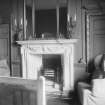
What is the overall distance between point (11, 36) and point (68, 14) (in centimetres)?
171

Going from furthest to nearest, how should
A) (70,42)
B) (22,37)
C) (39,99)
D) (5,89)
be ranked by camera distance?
(22,37), (70,42), (5,89), (39,99)

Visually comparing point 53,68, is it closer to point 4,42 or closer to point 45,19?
point 45,19

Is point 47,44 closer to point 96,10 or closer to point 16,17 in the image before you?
point 16,17

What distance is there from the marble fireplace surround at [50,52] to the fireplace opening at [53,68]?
0.23 metres

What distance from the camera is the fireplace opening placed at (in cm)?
511

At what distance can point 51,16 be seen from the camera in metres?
5.03

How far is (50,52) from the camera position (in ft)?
16.0

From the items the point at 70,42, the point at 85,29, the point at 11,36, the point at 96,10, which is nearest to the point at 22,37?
the point at 11,36

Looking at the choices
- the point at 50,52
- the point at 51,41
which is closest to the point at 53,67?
the point at 50,52

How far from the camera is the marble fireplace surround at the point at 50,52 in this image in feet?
15.7

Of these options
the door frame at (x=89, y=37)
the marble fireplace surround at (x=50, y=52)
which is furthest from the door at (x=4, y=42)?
the door frame at (x=89, y=37)

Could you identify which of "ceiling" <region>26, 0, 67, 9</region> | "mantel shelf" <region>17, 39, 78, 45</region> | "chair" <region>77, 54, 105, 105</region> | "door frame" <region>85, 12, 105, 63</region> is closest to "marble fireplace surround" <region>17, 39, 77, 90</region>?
"mantel shelf" <region>17, 39, 78, 45</region>

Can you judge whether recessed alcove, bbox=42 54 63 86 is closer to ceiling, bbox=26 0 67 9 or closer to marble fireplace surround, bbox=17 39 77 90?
marble fireplace surround, bbox=17 39 77 90

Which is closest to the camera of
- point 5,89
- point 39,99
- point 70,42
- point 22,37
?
point 39,99
